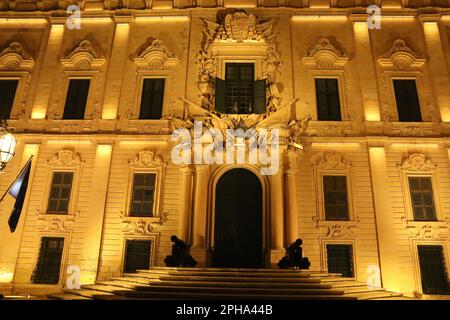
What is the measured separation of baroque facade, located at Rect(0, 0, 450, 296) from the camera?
44.9 ft

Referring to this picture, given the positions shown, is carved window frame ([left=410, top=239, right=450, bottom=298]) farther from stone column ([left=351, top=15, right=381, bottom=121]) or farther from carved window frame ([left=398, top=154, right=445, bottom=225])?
stone column ([left=351, top=15, right=381, bottom=121])

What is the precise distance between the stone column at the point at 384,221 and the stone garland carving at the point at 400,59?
4.35 meters

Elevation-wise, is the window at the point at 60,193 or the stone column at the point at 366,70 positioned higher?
the stone column at the point at 366,70

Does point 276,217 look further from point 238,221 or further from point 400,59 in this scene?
point 400,59

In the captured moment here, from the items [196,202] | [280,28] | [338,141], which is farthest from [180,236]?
[280,28]

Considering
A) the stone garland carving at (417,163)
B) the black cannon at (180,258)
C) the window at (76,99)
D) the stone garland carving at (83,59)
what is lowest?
the black cannon at (180,258)

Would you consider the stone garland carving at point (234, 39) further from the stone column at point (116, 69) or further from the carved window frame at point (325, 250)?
the carved window frame at point (325, 250)

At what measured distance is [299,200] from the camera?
14.2 metres

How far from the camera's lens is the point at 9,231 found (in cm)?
1417

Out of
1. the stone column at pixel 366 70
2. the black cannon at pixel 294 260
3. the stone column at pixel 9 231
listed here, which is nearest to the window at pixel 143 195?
the stone column at pixel 9 231

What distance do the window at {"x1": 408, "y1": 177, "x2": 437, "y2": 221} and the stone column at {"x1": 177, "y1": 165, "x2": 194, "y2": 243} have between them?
8982 mm

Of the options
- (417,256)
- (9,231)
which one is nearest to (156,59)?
(9,231)

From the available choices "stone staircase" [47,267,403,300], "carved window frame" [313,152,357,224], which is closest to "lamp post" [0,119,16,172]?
"stone staircase" [47,267,403,300]

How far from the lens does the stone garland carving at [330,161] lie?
14.6 meters
